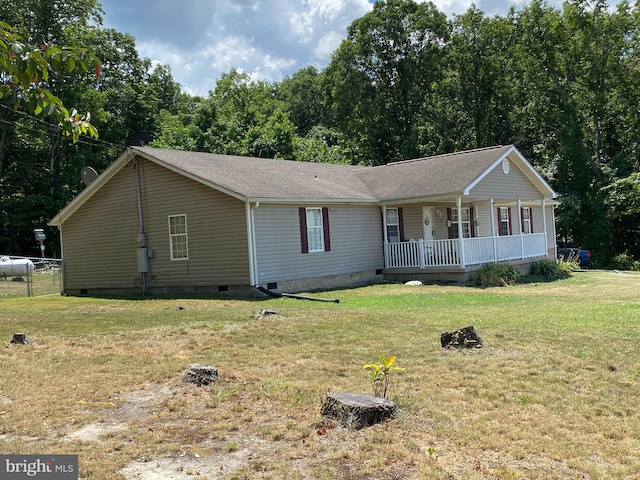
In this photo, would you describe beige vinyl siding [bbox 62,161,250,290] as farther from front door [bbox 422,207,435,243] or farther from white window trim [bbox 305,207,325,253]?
front door [bbox 422,207,435,243]

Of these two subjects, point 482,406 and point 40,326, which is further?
point 40,326

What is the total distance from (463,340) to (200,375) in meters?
3.55

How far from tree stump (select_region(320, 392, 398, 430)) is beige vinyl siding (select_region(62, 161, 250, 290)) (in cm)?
1087

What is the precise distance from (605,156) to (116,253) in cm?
3102

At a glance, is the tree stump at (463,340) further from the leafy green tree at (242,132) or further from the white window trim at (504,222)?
the leafy green tree at (242,132)

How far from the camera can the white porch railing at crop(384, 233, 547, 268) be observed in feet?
61.2

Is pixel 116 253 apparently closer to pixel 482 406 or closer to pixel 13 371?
pixel 13 371

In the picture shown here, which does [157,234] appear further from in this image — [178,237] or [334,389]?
[334,389]

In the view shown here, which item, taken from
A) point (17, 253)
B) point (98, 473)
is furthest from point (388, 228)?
point (17, 253)

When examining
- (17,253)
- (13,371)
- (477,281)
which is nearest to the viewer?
(13,371)

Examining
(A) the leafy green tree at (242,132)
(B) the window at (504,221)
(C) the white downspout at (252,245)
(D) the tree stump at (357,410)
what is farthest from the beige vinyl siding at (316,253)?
(A) the leafy green tree at (242,132)

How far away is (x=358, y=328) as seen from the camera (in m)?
9.55

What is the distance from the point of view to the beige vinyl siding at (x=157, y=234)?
16.1m

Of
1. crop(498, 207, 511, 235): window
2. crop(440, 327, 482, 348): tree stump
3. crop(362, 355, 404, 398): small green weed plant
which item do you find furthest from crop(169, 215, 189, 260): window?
crop(498, 207, 511, 235): window
